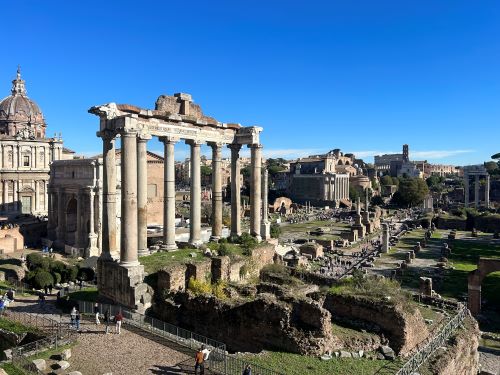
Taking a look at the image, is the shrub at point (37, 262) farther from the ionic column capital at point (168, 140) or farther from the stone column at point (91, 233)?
the ionic column capital at point (168, 140)

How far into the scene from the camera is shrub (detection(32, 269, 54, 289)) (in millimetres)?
21562

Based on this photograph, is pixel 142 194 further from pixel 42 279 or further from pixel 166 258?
pixel 42 279

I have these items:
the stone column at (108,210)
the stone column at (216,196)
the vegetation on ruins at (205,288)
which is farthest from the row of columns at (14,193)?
the vegetation on ruins at (205,288)

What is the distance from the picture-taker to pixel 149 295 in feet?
51.2

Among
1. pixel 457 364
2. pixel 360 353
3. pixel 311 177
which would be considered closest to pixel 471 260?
pixel 457 364

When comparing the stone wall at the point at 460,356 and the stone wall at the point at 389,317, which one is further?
the stone wall at the point at 389,317

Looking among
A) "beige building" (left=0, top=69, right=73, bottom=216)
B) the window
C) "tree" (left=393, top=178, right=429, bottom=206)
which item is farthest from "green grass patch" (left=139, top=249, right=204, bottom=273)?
"tree" (left=393, top=178, right=429, bottom=206)

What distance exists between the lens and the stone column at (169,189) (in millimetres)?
19984

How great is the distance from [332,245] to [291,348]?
3701 cm

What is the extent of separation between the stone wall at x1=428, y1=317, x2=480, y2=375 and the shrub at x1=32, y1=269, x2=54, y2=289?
1807cm

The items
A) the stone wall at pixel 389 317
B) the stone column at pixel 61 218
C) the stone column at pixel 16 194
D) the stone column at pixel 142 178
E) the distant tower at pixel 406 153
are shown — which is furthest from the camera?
the distant tower at pixel 406 153

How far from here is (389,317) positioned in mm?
13484

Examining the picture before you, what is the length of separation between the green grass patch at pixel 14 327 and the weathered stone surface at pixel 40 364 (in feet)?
9.93

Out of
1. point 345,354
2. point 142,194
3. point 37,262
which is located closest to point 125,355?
point 345,354
